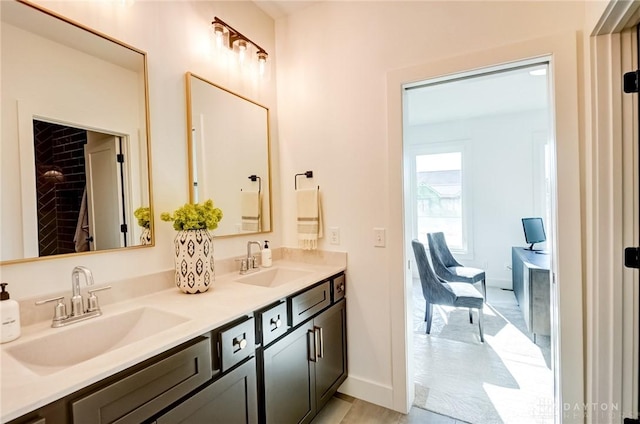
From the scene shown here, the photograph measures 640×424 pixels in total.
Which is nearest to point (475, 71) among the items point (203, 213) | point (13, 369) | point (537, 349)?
point (203, 213)

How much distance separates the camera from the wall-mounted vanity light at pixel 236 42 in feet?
6.02

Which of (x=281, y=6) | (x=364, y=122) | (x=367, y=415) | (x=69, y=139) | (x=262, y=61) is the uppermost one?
(x=281, y=6)

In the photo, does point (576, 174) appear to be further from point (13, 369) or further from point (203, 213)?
point (13, 369)

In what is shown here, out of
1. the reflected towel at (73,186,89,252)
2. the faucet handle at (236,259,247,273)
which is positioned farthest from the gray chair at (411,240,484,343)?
the reflected towel at (73,186,89,252)

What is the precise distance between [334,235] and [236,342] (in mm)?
1082

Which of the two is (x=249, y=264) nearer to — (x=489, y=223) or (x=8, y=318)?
(x=8, y=318)

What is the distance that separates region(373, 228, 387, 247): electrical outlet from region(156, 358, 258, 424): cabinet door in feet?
3.39

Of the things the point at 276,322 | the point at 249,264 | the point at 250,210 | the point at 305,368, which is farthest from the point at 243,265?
the point at 305,368

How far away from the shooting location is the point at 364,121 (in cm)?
199

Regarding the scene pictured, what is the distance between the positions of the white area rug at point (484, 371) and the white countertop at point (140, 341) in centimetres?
121

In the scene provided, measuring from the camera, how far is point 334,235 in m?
2.13

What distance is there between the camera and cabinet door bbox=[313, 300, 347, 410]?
1765 mm

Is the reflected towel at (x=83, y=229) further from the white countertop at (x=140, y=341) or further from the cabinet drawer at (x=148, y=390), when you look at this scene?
the cabinet drawer at (x=148, y=390)

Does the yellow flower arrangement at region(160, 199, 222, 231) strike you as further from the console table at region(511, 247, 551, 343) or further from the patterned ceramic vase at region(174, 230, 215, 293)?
the console table at region(511, 247, 551, 343)
